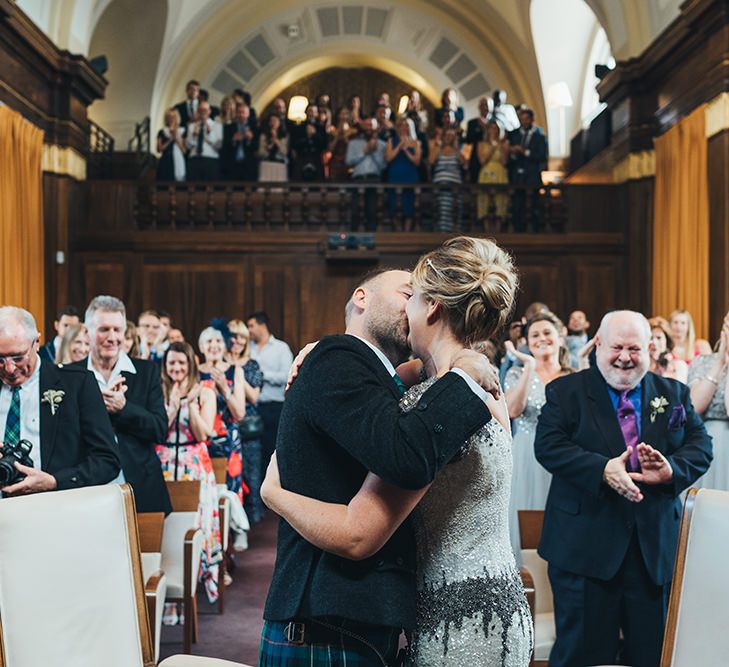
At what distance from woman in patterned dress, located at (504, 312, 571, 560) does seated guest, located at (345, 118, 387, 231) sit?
7.43m

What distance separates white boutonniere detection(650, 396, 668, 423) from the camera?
3.67 meters

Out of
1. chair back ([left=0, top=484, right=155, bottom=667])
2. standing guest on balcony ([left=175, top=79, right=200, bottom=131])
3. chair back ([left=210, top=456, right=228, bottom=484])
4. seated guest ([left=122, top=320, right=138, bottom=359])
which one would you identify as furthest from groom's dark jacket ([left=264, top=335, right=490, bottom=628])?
standing guest on balcony ([left=175, top=79, right=200, bottom=131])

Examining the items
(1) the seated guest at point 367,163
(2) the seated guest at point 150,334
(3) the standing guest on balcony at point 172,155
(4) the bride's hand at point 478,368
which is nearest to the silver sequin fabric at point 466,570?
(4) the bride's hand at point 478,368

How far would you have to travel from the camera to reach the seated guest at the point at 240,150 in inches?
513

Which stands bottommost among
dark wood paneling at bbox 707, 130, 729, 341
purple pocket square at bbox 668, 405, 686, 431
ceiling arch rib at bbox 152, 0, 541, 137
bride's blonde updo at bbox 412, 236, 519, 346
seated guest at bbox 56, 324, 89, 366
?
purple pocket square at bbox 668, 405, 686, 431

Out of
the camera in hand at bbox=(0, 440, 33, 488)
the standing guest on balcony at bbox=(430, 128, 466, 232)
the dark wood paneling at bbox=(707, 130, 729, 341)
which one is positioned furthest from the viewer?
the standing guest on balcony at bbox=(430, 128, 466, 232)

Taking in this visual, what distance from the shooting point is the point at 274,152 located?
43.6 ft

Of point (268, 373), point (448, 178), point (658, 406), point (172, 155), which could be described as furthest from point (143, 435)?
point (172, 155)

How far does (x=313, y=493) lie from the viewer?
1968 millimetres

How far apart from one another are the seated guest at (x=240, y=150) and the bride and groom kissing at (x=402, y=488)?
441 inches

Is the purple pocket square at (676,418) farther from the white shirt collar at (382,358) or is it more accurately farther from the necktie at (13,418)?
the necktie at (13,418)

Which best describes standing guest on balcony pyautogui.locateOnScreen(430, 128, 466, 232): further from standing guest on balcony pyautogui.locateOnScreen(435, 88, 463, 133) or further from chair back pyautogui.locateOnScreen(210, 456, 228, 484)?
chair back pyautogui.locateOnScreen(210, 456, 228, 484)

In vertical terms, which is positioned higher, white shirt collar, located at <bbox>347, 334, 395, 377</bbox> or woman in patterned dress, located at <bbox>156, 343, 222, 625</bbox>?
white shirt collar, located at <bbox>347, 334, 395, 377</bbox>

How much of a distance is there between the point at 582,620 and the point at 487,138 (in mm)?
10283
